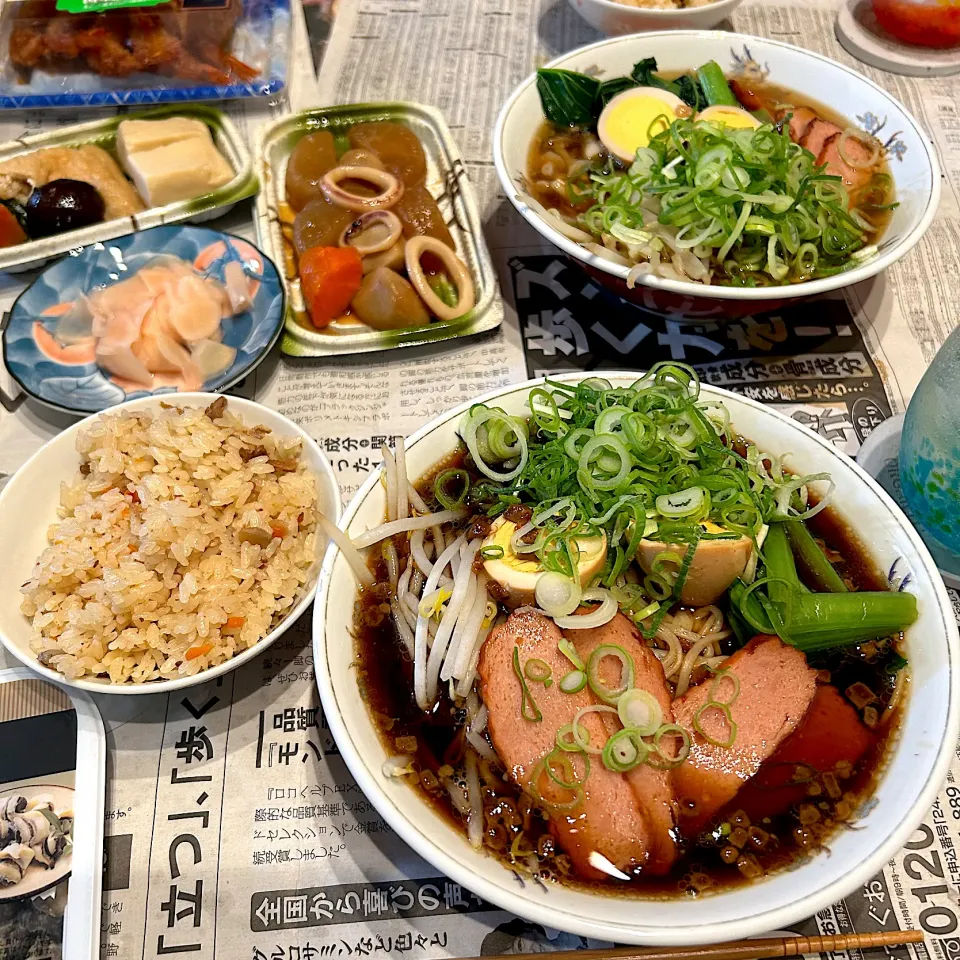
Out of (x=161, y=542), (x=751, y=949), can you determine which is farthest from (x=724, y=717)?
(x=161, y=542)

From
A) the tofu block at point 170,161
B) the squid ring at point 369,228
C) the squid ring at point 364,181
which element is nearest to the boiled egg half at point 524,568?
the squid ring at point 369,228

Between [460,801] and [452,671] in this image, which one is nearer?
[460,801]

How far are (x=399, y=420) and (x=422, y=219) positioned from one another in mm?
785

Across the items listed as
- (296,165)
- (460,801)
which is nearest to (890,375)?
(460,801)

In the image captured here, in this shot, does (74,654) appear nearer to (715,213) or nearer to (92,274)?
(92,274)

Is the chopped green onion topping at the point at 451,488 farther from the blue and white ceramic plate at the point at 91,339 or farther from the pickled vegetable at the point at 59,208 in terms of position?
the pickled vegetable at the point at 59,208

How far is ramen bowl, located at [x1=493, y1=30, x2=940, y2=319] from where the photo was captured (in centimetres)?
192

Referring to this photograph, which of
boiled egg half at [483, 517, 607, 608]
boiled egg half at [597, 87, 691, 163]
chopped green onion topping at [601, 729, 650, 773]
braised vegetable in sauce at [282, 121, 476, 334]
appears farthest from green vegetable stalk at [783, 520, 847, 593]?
boiled egg half at [597, 87, 691, 163]

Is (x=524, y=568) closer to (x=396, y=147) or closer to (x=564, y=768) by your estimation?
(x=564, y=768)

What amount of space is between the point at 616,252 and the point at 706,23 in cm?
135

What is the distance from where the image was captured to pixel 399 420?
2131 millimetres

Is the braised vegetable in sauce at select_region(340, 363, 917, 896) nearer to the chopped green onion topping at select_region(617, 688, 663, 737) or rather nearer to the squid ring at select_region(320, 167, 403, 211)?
the chopped green onion topping at select_region(617, 688, 663, 737)

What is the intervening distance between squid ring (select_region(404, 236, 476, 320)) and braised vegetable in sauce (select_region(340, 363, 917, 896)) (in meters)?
0.74

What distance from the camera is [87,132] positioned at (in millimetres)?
2670
